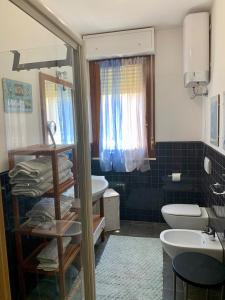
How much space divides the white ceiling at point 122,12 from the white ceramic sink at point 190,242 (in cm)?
199

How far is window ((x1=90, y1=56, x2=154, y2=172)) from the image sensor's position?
9.73 ft

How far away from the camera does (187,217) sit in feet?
8.08

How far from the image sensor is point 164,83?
2.94 m

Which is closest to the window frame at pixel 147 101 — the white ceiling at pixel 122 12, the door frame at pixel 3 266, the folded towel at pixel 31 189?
the white ceiling at pixel 122 12

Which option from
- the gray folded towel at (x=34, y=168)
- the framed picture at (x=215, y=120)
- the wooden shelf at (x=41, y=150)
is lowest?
the gray folded towel at (x=34, y=168)

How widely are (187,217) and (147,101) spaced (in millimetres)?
1466

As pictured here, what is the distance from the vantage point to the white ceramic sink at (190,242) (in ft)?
6.05

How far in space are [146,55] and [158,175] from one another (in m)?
1.52

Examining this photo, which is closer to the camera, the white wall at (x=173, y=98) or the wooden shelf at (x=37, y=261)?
the wooden shelf at (x=37, y=261)

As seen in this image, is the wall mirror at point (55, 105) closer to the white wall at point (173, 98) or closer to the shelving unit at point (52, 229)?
the shelving unit at point (52, 229)

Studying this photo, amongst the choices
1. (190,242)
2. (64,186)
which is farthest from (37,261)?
(190,242)

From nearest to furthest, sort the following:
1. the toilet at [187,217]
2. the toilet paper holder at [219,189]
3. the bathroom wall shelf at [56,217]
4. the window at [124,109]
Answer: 1. the bathroom wall shelf at [56,217]
2. the toilet paper holder at [219,189]
3. the toilet at [187,217]
4. the window at [124,109]

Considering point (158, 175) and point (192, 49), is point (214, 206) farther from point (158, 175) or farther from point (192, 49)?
point (192, 49)

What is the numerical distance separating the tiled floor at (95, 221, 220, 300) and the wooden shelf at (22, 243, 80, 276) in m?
0.74
